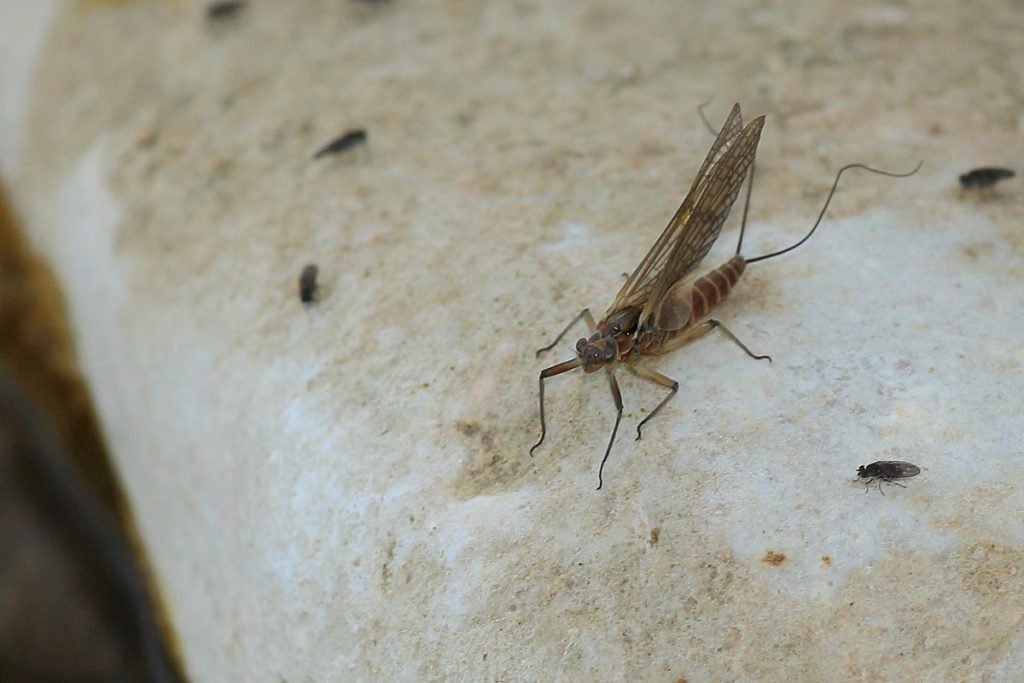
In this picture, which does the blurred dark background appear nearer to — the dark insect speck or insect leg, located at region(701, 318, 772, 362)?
the dark insect speck

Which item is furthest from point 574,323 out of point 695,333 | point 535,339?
point 695,333

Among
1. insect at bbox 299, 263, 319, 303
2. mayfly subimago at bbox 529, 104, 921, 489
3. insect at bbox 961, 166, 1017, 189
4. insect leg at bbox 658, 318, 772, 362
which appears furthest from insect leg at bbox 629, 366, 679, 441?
insect at bbox 961, 166, 1017, 189

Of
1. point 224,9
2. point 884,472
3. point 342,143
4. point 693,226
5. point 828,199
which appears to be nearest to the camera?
point 884,472

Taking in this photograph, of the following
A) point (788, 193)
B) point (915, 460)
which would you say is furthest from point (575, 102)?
point (915, 460)

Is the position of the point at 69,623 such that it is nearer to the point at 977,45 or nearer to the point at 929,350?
the point at 929,350

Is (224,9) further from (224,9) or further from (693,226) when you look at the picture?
(693,226)

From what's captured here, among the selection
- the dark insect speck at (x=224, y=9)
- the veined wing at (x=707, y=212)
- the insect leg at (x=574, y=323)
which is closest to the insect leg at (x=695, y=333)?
the veined wing at (x=707, y=212)
